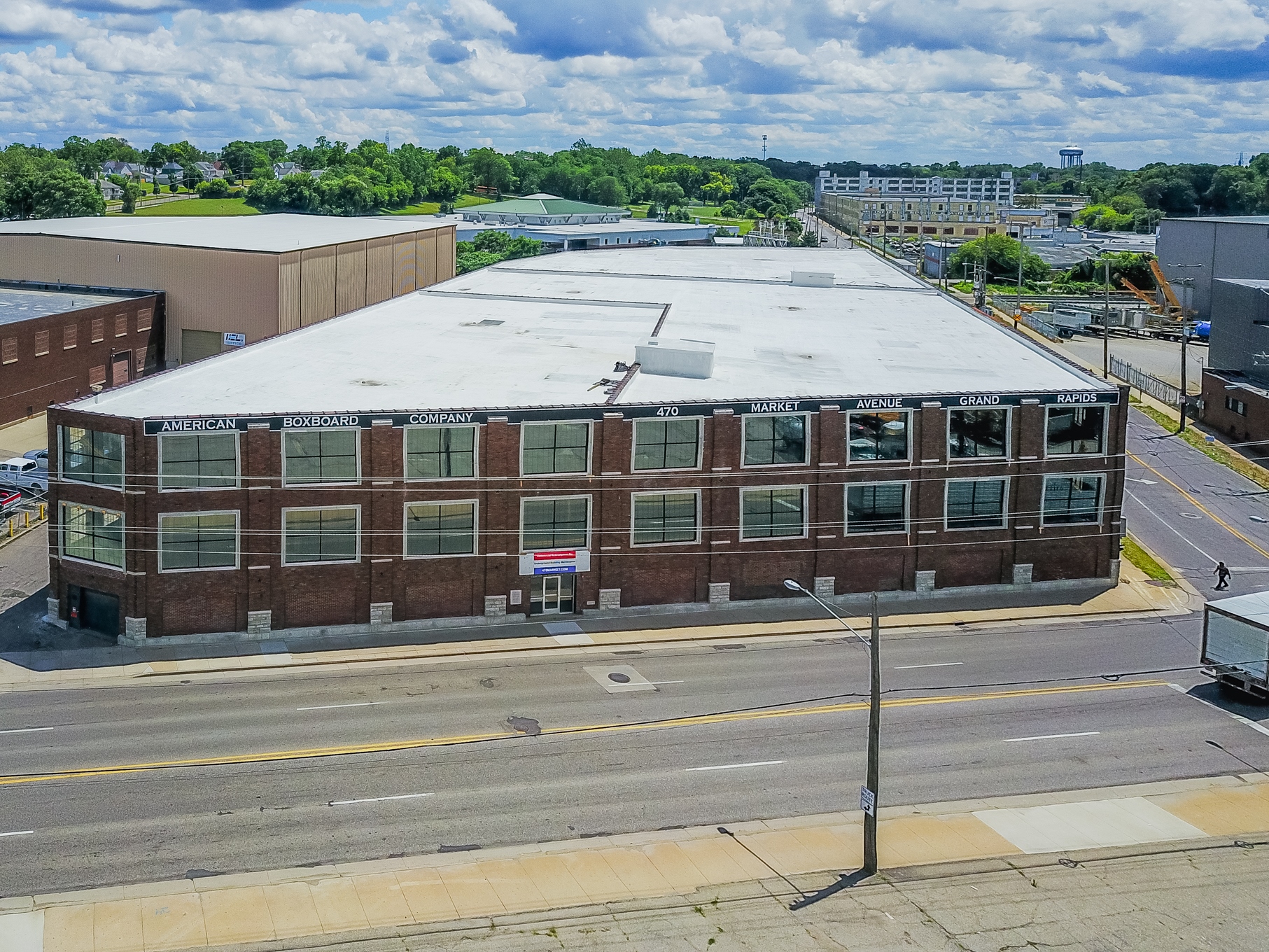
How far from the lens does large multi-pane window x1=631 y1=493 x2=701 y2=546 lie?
54.2 meters

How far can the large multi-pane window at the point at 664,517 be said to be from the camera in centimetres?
5425

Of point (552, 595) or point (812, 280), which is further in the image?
point (812, 280)

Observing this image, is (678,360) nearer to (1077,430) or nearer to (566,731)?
(1077,430)

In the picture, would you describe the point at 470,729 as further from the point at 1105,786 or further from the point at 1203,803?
the point at 1203,803

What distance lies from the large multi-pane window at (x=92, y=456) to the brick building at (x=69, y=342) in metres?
31.8

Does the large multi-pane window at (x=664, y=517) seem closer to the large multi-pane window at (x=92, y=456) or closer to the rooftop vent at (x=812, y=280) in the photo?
the large multi-pane window at (x=92, y=456)

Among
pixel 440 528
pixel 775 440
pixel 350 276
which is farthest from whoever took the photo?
pixel 350 276

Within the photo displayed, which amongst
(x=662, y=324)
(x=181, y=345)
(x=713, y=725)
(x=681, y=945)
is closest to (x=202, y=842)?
(x=681, y=945)

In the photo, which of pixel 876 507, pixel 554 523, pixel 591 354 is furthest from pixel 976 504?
pixel 591 354

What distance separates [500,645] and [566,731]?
9.18 metres

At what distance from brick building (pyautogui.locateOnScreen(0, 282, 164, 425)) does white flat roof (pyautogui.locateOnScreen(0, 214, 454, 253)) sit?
17.8ft

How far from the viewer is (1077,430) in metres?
58.7

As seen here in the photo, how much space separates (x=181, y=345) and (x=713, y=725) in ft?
210

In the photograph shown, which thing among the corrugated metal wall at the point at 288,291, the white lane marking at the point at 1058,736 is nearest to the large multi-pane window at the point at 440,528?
the white lane marking at the point at 1058,736
